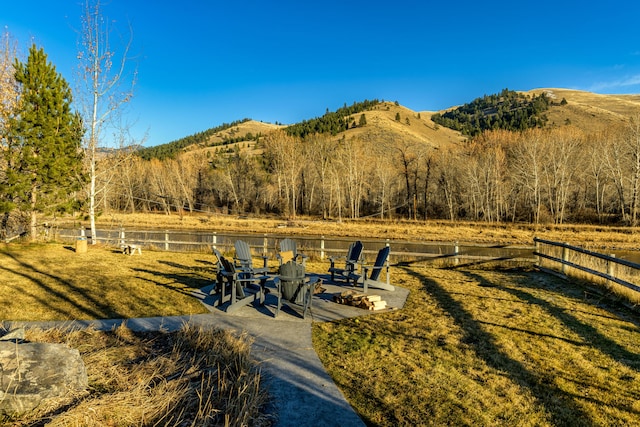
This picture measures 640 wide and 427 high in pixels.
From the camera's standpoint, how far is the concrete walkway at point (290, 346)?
369 cm

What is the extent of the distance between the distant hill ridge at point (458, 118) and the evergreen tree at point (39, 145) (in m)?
54.2

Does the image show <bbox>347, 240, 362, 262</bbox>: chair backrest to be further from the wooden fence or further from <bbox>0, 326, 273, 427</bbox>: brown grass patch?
the wooden fence

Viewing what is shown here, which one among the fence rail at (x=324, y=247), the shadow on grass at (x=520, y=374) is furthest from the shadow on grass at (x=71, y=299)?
the shadow on grass at (x=520, y=374)

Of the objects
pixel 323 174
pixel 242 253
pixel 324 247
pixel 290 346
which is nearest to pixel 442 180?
pixel 323 174

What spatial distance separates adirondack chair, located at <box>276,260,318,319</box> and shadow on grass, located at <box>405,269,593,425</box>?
2.88 metres

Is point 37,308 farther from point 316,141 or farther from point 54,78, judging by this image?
point 316,141

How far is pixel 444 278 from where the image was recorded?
426 inches

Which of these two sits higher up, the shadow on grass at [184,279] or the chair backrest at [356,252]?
the chair backrest at [356,252]

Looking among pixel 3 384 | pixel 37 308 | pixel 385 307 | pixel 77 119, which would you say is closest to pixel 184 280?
pixel 37 308

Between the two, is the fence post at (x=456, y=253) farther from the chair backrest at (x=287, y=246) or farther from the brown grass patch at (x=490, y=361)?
the chair backrest at (x=287, y=246)

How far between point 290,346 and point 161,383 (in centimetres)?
214

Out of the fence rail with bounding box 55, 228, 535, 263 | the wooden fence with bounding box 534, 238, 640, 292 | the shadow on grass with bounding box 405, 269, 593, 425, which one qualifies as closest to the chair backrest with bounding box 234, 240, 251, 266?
the fence rail with bounding box 55, 228, 535, 263

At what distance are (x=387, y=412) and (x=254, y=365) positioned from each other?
5.66ft

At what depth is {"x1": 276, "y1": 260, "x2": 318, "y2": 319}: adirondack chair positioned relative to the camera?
7.05m
